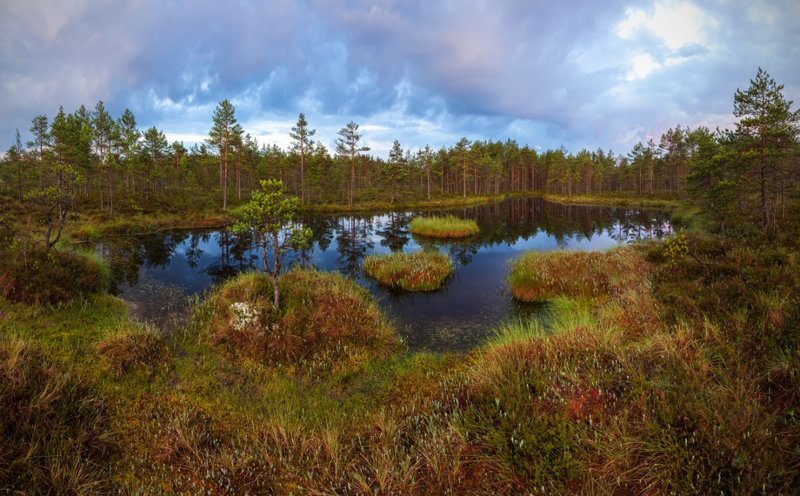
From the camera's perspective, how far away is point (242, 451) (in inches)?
218

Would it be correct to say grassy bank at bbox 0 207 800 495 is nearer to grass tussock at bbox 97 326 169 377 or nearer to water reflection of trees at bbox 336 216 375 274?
grass tussock at bbox 97 326 169 377

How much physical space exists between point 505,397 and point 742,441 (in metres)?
2.95

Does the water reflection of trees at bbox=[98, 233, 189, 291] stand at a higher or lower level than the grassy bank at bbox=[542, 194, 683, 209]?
lower

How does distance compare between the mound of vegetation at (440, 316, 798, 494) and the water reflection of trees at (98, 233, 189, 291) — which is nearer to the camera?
the mound of vegetation at (440, 316, 798, 494)

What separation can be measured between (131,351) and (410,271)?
1226 cm

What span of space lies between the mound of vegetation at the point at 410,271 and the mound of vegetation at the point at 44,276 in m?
12.4

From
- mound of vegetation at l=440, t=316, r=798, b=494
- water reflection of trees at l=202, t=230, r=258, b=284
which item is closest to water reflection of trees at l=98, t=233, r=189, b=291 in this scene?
water reflection of trees at l=202, t=230, r=258, b=284

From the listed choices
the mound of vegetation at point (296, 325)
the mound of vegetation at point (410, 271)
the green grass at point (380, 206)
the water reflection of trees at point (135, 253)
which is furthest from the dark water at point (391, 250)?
the green grass at point (380, 206)

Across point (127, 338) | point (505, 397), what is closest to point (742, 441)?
point (505, 397)

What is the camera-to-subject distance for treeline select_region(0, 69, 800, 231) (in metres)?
26.2

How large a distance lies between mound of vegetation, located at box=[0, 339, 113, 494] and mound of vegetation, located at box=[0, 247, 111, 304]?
5.94 m

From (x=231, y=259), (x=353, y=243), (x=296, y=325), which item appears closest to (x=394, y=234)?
(x=353, y=243)

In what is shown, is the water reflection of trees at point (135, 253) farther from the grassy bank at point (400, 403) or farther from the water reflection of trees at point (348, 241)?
the grassy bank at point (400, 403)

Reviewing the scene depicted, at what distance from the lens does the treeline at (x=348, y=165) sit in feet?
86.1
